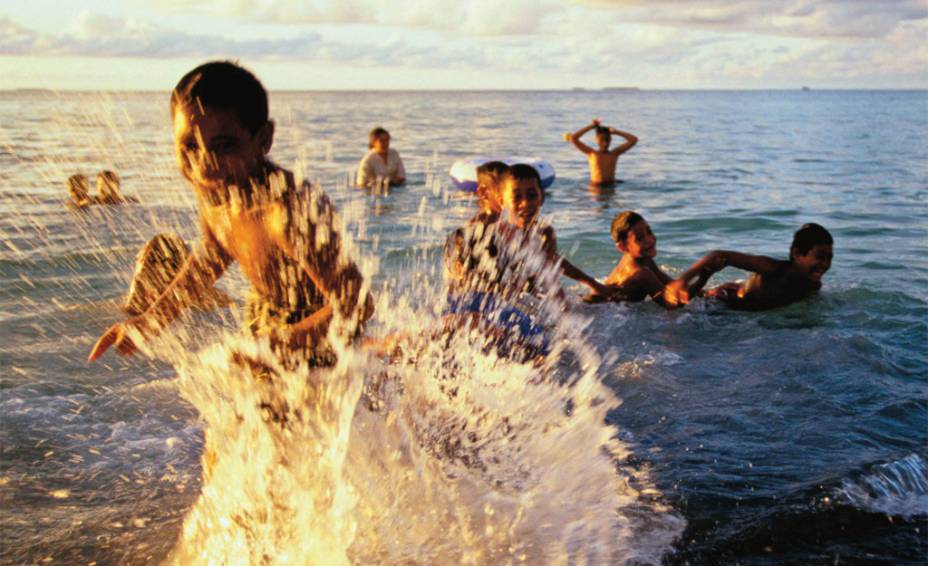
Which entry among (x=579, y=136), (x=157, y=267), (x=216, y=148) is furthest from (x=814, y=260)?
(x=579, y=136)

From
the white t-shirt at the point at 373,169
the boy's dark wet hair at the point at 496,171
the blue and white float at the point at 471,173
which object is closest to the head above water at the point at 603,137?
the blue and white float at the point at 471,173

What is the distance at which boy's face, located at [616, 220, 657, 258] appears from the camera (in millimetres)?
6797

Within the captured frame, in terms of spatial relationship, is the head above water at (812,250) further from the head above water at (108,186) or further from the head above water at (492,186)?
the head above water at (108,186)

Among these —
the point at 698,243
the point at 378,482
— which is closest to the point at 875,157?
the point at 698,243

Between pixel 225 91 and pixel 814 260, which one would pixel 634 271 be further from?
pixel 225 91

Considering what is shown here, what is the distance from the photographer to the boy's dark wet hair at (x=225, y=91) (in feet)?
8.39

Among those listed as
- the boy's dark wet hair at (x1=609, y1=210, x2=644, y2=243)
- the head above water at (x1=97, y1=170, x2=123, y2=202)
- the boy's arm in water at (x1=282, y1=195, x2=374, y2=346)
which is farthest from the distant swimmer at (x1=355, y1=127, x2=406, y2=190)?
the boy's arm in water at (x1=282, y1=195, x2=374, y2=346)

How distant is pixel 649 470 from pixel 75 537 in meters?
2.54

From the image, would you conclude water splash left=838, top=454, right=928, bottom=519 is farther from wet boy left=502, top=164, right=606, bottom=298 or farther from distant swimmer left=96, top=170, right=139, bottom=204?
distant swimmer left=96, top=170, right=139, bottom=204

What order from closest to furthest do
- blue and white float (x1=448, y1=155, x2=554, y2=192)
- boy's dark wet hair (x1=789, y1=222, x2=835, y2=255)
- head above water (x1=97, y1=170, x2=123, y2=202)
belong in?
boy's dark wet hair (x1=789, y1=222, x2=835, y2=255), head above water (x1=97, y1=170, x2=123, y2=202), blue and white float (x1=448, y1=155, x2=554, y2=192)

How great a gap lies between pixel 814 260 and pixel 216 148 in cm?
552

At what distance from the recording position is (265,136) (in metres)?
2.71

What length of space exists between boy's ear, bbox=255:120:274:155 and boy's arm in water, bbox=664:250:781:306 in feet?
14.1

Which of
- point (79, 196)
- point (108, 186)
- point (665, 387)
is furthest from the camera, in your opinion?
point (79, 196)
